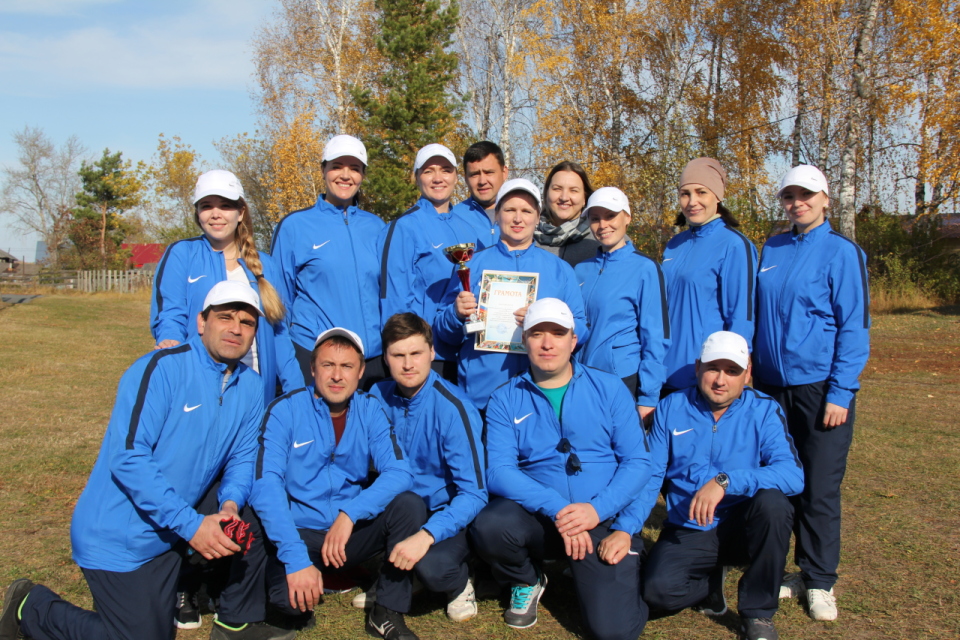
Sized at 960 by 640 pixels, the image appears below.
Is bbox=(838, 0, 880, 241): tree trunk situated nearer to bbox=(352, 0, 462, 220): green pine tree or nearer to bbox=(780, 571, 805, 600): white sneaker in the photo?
bbox=(352, 0, 462, 220): green pine tree

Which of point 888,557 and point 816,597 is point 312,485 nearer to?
point 816,597

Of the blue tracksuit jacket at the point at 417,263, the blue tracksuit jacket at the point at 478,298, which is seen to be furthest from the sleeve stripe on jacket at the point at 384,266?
the blue tracksuit jacket at the point at 478,298

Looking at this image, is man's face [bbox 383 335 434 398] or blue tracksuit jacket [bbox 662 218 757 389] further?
blue tracksuit jacket [bbox 662 218 757 389]

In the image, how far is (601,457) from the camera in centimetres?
396

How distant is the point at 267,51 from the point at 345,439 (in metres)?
38.3

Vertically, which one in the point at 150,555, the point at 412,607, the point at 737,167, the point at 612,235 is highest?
the point at 737,167

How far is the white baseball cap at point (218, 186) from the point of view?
163 inches

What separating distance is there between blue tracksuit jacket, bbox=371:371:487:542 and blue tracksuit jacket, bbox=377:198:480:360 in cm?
63

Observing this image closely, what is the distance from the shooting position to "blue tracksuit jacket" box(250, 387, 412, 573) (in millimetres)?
3748

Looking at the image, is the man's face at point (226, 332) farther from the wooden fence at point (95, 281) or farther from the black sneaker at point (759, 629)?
the wooden fence at point (95, 281)

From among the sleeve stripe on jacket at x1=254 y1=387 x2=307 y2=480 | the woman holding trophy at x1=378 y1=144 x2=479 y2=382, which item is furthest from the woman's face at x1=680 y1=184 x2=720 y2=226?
the sleeve stripe on jacket at x1=254 y1=387 x2=307 y2=480

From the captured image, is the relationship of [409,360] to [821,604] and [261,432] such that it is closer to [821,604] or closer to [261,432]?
[261,432]

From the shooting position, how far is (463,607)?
396 centimetres

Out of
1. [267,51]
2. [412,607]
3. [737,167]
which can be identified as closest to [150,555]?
[412,607]
